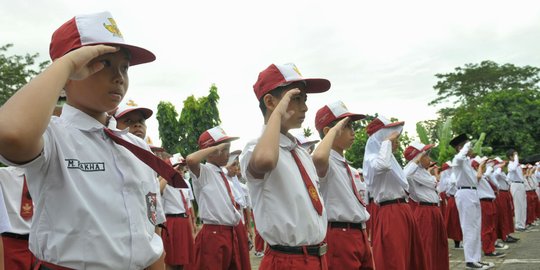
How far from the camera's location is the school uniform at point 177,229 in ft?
27.5

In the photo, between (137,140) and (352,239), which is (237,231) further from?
(137,140)

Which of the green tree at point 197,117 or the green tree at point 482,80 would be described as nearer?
the green tree at point 197,117

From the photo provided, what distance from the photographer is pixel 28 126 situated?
66.9 inches

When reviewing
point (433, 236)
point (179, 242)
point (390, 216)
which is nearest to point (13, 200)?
point (390, 216)

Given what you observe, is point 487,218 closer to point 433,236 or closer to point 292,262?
point 433,236

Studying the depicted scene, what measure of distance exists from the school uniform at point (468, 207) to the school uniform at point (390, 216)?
3525 millimetres

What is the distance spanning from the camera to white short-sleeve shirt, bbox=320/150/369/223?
5.00 metres

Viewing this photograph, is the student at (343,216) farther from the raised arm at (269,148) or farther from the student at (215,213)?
the student at (215,213)

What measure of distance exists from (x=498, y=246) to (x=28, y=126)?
42.7 ft

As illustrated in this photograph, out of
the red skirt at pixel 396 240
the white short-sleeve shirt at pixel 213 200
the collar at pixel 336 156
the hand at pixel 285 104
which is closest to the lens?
the hand at pixel 285 104

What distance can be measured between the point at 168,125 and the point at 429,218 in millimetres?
26556

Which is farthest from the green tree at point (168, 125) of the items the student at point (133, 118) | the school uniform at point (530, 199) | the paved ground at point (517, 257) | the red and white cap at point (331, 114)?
the student at point (133, 118)

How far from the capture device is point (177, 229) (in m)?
8.50

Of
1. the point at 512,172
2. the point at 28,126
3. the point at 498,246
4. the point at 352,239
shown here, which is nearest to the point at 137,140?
the point at 28,126
